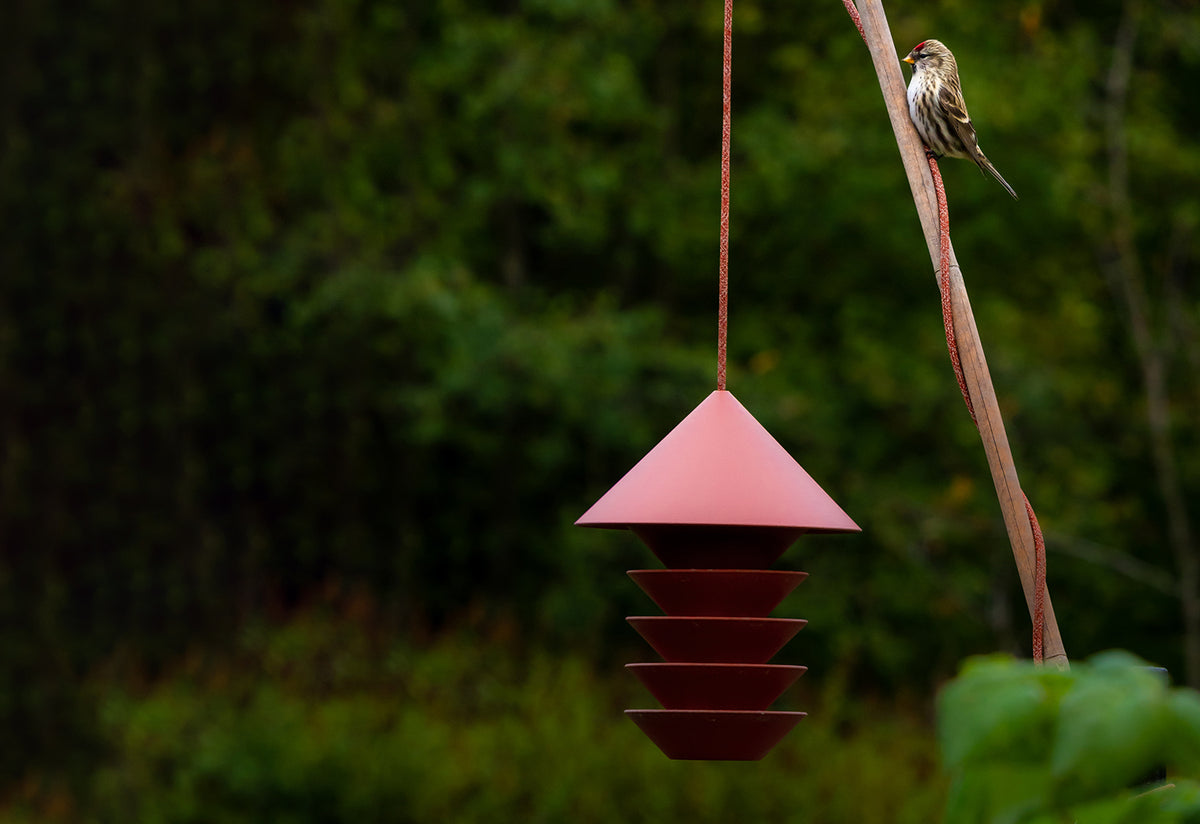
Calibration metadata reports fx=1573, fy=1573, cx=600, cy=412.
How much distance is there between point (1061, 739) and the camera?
1.20 metres

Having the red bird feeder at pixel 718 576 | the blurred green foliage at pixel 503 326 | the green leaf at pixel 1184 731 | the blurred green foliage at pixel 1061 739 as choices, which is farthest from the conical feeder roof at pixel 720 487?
the blurred green foliage at pixel 503 326

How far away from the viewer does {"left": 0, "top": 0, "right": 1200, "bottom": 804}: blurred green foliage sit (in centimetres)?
1124

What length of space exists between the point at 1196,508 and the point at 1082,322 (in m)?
1.98

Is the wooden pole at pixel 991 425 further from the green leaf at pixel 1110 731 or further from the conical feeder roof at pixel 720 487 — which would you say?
the green leaf at pixel 1110 731

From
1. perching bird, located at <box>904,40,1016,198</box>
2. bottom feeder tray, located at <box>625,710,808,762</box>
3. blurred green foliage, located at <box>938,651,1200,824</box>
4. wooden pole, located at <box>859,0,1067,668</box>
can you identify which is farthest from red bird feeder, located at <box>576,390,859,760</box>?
blurred green foliage, located at <box>938,651,1200,824</box>

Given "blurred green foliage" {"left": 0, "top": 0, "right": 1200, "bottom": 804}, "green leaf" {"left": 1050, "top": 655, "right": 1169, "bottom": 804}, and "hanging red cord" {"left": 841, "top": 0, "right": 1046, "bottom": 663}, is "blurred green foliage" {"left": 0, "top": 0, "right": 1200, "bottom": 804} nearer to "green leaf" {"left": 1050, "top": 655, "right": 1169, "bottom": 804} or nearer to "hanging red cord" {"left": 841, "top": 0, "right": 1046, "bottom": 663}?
"hanging red cord" {"left": 841, "top": 0, "right": 1046, "bottom": 663}

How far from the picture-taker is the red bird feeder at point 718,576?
2.30 meters

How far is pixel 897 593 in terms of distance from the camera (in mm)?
11891

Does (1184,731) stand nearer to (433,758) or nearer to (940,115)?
(940,115)

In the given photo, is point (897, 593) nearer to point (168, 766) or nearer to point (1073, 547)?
point (1073, 547)

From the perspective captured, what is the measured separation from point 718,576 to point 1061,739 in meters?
1.17

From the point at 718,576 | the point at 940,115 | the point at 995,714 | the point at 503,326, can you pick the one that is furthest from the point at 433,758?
the point at 995,714

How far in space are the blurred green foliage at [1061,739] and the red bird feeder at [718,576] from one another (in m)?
0.94

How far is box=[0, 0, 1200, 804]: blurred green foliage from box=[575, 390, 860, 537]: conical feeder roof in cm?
818
